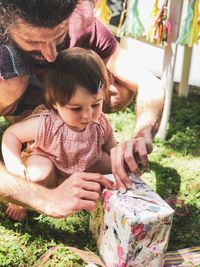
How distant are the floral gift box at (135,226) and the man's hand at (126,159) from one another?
0.13 ft

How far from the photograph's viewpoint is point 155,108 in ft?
7.06

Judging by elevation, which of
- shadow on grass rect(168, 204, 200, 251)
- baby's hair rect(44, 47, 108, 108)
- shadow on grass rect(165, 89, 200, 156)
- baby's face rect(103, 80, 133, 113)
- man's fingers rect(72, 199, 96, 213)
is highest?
baby's hair rect(44, 47, 108, 108)

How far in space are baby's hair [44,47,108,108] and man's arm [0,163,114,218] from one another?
438 millimetres

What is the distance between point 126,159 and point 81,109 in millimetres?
442

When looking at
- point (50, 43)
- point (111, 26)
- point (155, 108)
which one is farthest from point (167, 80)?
point (50, 43)

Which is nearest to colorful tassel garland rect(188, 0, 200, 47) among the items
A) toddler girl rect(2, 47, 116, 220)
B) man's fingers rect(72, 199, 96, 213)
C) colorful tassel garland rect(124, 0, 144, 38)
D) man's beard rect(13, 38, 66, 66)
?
colorful tassel garland rect(124, 0, 144, 38)

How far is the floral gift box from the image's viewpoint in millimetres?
1566

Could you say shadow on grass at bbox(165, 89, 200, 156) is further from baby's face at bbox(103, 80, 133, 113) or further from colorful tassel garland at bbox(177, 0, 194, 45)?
colorful tassel garland at bbox(177, 0, 194, 45)

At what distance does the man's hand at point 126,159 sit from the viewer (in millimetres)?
1680

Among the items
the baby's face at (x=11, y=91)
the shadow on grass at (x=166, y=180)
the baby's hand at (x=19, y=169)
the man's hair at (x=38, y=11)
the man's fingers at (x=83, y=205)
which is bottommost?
the shadow on grass at (x=166, y=180)

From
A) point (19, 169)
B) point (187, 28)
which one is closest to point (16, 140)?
point (19, 169)

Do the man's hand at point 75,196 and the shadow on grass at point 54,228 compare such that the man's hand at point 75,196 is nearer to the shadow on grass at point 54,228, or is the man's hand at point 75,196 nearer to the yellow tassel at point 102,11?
the shadow on grass at point 54,228

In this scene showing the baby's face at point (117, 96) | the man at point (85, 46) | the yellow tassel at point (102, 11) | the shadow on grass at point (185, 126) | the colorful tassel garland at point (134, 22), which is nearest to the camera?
the man at point (85, 46)

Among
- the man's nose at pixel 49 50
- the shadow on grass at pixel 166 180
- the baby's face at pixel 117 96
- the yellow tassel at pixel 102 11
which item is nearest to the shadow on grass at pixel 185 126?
the shadow on grass at pixel 166 180
